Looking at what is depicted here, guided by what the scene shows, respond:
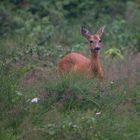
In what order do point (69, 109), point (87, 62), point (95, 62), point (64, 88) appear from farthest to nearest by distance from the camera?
point (87, 62) → point (95, 62) → point (64, 88) → point (69, 109)

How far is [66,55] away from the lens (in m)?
12.9

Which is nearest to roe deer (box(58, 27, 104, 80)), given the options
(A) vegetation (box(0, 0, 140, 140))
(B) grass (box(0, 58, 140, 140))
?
(A) vegetation (box(0, 0, 140, 140))

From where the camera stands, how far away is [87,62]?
1238 cm

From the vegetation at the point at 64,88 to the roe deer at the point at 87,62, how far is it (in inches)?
6.8

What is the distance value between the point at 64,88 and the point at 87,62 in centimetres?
214

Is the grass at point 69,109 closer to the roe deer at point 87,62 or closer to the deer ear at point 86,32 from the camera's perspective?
the roe deer at point 87,62

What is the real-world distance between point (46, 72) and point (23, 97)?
1635mm

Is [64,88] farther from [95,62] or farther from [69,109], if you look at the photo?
[95,62]

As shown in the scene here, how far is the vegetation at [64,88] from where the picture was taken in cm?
938

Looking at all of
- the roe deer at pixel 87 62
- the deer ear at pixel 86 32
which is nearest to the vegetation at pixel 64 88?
the roe deer at pixel 87 62

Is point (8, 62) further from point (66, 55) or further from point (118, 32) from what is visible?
point (118, 32)


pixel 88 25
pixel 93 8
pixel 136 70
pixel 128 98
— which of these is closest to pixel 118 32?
pixel 88 25

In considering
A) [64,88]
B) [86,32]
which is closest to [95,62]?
[86,32]

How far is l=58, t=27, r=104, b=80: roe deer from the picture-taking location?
1195cm
